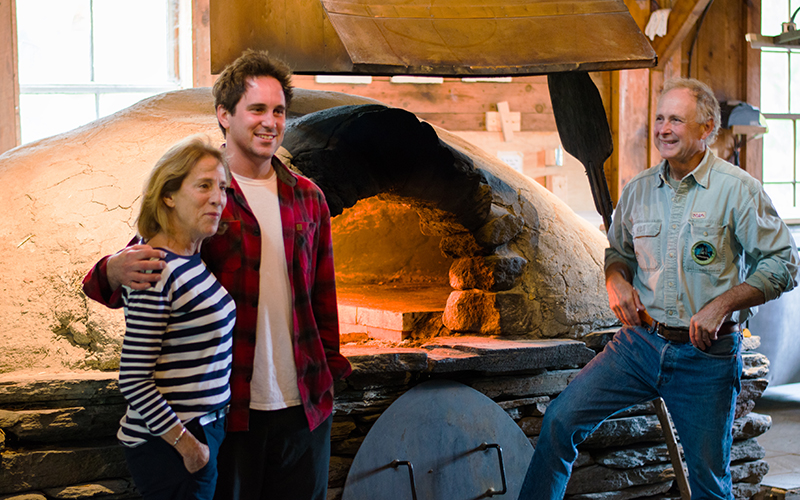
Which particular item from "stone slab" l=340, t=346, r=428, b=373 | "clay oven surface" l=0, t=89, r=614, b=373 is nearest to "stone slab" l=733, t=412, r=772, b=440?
"clay oven surface" l=0, t=89, r=614, b=373

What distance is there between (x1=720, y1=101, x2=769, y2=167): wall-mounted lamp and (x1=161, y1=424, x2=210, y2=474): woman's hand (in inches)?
224

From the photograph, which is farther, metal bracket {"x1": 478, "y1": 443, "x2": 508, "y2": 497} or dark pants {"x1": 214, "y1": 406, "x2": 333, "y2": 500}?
metal bracket {"x1": 478, "y1": 443, "x2": 508, "y2": 497}

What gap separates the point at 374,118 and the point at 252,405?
1.55m

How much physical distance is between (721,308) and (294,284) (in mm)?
1305

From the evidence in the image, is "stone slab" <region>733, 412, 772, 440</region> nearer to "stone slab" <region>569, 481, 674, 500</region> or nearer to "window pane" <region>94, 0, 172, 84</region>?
"stone slab" <region>569, 481, 674, 500</region>

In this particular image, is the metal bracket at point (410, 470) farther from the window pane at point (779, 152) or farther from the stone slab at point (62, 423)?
the window pane at point (779, 152)

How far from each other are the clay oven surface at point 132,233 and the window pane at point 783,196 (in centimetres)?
370

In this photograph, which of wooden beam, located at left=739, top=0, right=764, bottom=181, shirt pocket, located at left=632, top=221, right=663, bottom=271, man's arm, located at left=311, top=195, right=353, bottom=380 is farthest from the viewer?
wooden beam, located at left=739, top=0, right=764, bottom=181

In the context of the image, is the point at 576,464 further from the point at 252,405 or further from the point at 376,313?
the point at 252,405

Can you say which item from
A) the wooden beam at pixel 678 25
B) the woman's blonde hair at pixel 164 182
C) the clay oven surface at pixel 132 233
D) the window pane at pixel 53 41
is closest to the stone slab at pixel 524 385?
the clay oven surface at pixel 132 233

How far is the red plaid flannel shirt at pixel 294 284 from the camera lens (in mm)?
1785

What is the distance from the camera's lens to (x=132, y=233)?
109 inches

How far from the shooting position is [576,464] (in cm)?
327

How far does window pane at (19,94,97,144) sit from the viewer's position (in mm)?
4645
